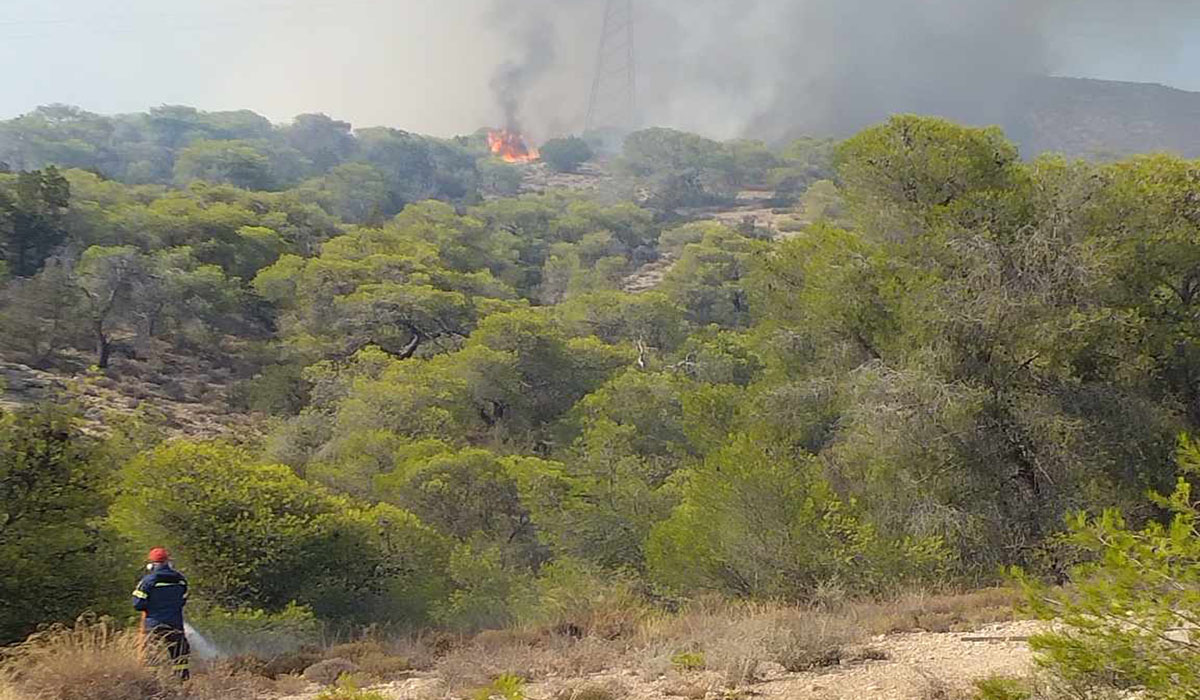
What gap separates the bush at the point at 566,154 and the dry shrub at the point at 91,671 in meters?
108

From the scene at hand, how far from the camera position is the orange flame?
401ft

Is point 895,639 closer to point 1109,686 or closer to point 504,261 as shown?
point 1109,686

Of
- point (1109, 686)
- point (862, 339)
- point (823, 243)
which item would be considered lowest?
point (1109, 686)

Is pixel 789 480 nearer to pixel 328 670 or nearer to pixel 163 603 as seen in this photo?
pixel 328 670

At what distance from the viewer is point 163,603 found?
20.3 ft

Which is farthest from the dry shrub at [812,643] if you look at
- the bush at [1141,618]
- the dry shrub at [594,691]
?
the bush at [1141,618]

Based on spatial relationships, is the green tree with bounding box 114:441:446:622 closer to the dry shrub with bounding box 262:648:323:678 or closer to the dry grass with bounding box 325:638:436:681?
the dry grass with bounding box 325:638:436:681

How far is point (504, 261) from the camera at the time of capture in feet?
155

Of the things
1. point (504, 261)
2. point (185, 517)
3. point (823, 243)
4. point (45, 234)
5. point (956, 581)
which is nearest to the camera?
point (956, 581)

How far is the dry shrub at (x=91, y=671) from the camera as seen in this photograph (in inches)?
194

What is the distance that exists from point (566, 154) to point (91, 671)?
370 feet

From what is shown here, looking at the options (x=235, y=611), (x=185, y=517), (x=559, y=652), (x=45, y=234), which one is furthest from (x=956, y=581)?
(x=45, y=234)

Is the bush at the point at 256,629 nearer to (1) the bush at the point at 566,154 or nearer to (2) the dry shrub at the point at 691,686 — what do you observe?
(2) the dry shrub at the point at 691,686

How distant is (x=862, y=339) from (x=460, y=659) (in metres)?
7.20
